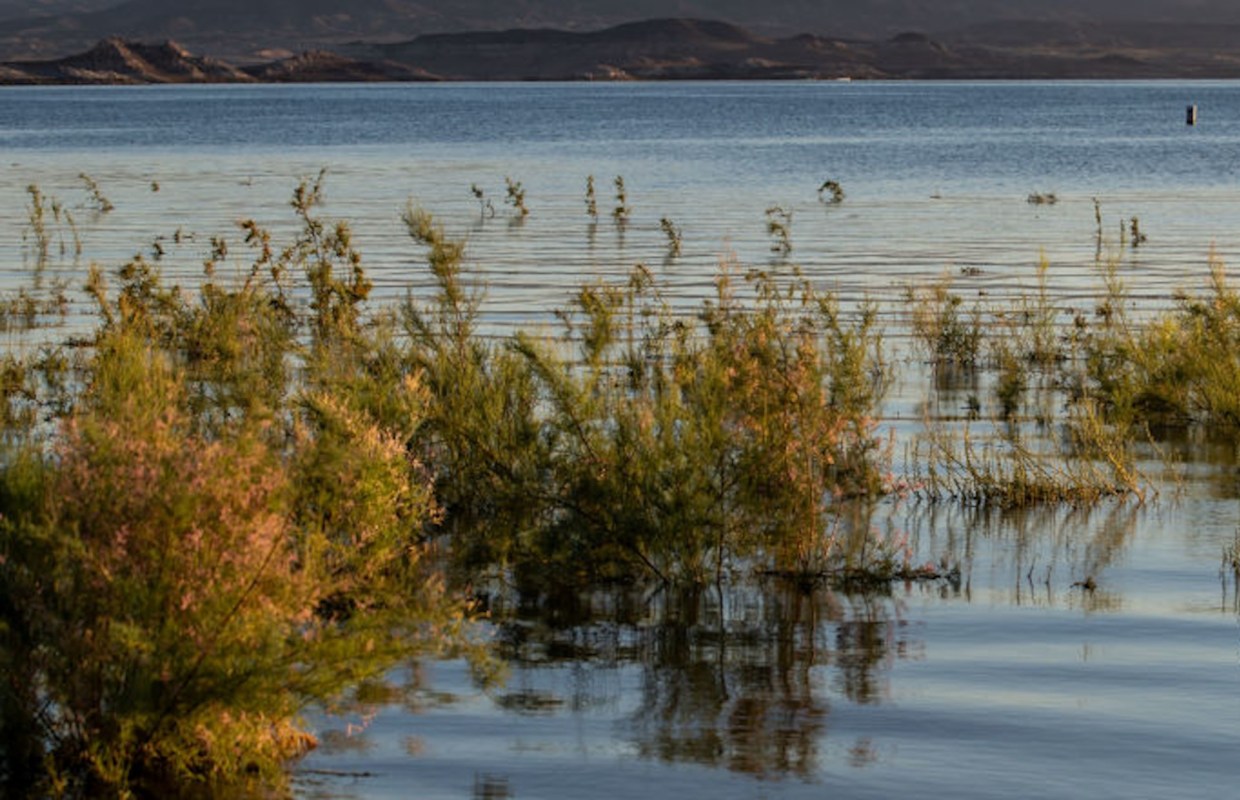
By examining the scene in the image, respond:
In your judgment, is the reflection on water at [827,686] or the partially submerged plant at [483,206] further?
the partially submerged plant at [483,206]

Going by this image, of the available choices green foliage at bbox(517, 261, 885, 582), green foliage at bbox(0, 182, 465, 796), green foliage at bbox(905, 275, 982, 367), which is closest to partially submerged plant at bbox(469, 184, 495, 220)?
green foliage at bbox(905, 275, 982, 367)

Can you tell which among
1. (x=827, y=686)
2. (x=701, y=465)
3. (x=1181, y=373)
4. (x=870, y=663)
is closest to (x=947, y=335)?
(x=1181, y=373)

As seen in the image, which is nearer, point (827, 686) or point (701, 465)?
point (827, 686)

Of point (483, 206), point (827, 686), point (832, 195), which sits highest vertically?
point (832, 195)

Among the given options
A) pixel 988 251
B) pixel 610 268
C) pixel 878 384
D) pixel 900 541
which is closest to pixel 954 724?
pixel 900 541

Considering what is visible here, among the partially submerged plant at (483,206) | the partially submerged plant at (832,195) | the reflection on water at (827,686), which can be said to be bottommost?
the reflection on water at (827,686)

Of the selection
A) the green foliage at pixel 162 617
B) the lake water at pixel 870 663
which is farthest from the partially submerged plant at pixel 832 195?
the green foliage at pixel 162 617

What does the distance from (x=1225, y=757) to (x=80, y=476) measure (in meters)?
4.39

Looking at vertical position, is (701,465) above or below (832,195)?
below

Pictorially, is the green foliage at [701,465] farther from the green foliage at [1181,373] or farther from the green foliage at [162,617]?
the green foliage at [1181,373]

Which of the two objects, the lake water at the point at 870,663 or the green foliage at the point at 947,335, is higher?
the green foliage at the point at 947,335

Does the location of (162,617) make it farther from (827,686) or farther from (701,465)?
(701,465)

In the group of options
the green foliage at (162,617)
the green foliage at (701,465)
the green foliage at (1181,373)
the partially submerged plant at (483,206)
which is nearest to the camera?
the green foliage at (162,617)

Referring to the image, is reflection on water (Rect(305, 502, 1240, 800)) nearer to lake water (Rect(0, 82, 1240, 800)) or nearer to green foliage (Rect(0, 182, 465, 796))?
lake water (Rect(0, 82, 1240, 800))
